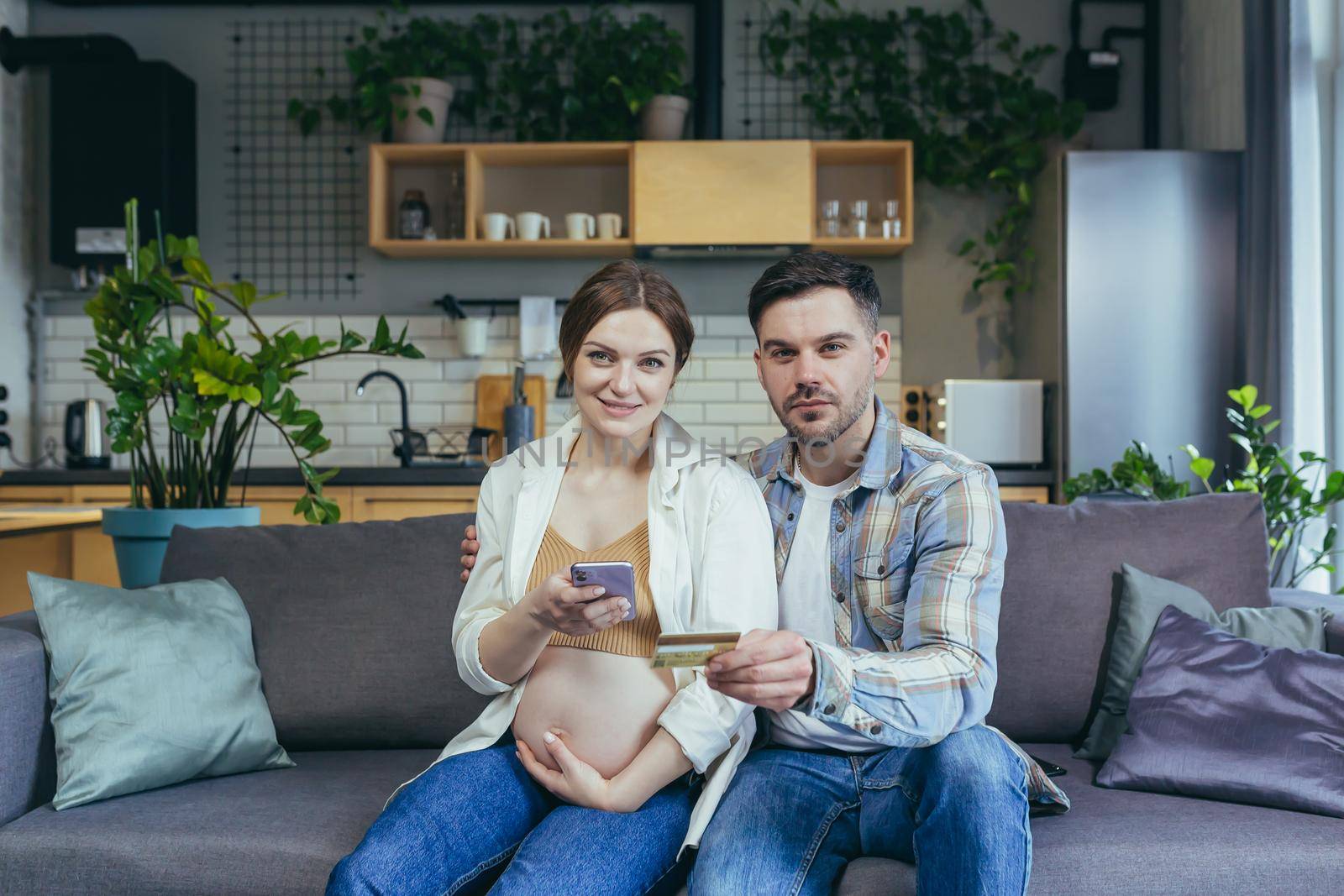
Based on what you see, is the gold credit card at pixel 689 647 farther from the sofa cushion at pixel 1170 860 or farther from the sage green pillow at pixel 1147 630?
the sage green pillow at pixel 1147 630

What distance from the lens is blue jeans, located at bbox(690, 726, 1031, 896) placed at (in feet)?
4.09

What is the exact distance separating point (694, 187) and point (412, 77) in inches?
48.7

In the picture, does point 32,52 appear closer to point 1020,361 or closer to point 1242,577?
point 1020,361

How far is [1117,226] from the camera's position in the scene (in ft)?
12.3

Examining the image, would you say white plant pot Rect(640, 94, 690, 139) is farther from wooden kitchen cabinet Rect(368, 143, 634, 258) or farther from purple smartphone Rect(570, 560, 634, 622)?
purple smartphone Rect(570, 560, 634, 622)

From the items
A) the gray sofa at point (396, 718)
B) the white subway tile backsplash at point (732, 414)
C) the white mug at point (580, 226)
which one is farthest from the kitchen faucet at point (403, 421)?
the gray sofa at point (396, 718)

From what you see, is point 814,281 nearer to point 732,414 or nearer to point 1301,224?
point 1301,224

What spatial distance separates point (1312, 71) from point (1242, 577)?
2051mm

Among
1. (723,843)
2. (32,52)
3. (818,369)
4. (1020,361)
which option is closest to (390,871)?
(723,843)

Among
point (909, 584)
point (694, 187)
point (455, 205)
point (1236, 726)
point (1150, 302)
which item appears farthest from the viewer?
point (455, 205)

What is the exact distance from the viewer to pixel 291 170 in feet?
15.1

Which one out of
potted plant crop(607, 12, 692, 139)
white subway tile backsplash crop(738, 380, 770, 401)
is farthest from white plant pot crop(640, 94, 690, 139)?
white subway tile backsplash crop(738, 380, 770, 401)

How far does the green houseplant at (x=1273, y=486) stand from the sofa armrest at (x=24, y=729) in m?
2.25

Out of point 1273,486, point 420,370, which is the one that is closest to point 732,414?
point 420,370
